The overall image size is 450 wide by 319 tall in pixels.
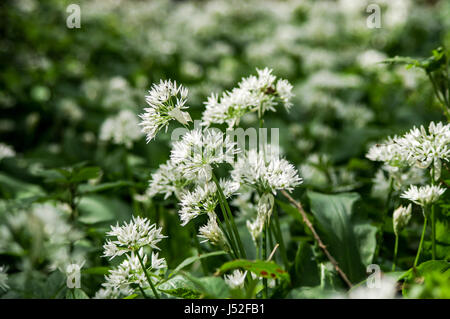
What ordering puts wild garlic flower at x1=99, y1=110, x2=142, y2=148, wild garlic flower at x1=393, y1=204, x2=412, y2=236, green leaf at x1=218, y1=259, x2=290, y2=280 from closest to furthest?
green leaf at x1=218, y1=259, x2=290, y2=280 → wild garlic flower at x1=393, y1=204, x2=412, y2=236 → wild garlic flower at x1=99, y1=110, x2=142, y2=148

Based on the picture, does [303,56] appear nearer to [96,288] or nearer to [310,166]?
[310,166]

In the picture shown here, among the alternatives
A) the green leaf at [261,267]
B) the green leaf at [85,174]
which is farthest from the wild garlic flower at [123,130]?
the green leaf at [261,267]

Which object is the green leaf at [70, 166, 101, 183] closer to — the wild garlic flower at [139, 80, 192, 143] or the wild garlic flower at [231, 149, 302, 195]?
the wild garlic flower at [139, 80, 192, 143]

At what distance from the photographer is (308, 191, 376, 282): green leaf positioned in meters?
1.33

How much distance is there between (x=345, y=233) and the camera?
1406mm

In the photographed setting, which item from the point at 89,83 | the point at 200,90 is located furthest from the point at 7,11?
the point at 200,90

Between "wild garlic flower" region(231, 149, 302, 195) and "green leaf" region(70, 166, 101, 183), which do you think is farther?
"green leaf" region(70, 166, 101, 183)

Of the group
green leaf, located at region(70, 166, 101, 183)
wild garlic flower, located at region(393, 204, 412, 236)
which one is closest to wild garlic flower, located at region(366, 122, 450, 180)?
wild garlic flower, located at region(393, 204, 412, 236)

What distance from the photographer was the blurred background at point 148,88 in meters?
1.69

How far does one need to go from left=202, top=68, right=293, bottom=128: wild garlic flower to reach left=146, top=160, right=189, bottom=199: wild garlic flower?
0.54 feet

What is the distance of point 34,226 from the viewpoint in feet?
2.53

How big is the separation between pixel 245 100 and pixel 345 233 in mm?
568

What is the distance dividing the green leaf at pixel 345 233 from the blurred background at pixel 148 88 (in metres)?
0.18

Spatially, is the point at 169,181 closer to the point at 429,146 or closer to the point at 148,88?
the point at 429,146
